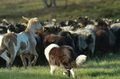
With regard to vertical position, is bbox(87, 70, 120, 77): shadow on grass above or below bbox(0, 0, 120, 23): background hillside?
above

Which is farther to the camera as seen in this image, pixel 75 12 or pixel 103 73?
pixel 75 12

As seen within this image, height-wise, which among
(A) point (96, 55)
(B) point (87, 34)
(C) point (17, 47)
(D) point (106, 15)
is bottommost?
(D) point (106, 15)

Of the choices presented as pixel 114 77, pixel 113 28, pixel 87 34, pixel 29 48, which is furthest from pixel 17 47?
pixel 113 28

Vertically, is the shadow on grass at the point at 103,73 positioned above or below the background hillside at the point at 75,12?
→ above

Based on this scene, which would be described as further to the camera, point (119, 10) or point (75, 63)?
point (119, 10)

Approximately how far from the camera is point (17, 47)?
1360 cm

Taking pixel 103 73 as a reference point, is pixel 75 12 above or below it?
below

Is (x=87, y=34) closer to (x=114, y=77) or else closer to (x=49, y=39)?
(x=49, y=39)

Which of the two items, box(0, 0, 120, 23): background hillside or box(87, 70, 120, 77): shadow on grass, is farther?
box(0, 0, 120, 23): background hillside

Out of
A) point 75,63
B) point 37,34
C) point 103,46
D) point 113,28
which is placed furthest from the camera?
point 113,28

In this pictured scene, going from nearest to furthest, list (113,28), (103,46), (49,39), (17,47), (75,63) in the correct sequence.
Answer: (75,63) → (17,47) → (49,39) → (103,46) → (113,28)

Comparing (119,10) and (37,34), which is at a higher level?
(37,34)

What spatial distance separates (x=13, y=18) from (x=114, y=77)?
40.8m

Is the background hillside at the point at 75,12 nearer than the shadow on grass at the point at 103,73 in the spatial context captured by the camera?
No
